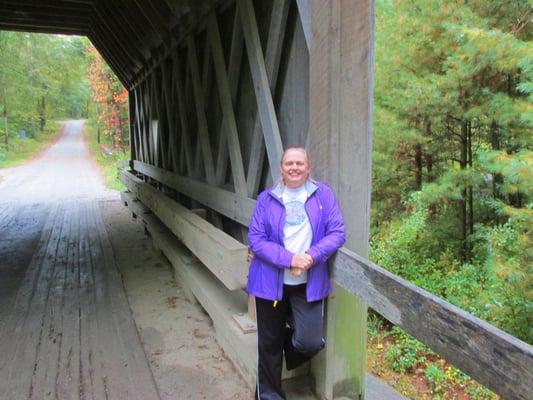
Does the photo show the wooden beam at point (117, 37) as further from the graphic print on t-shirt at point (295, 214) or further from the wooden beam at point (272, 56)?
the graphic print on t-shirt at point (295, 214)

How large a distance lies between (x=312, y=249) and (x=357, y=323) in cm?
72

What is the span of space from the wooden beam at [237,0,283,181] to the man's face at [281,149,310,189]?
802mm

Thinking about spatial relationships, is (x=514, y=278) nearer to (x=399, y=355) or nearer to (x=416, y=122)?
(x=399, y=355)

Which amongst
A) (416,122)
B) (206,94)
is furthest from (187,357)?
(416,122)

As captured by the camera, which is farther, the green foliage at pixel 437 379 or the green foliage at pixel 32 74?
the green foliage at pixel 32 74

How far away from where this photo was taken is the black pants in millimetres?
2490

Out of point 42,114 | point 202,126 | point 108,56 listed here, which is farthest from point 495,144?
point 42,114

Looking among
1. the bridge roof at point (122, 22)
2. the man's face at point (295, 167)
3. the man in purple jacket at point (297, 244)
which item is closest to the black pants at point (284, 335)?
the man in purple jacket at point (297, 244)

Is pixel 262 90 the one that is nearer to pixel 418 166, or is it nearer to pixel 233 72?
pixel 233 72

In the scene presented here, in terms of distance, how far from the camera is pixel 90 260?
630 centimetres

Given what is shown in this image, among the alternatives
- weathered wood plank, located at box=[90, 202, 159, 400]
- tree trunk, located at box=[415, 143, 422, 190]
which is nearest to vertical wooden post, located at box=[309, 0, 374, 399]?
weathered wood plank, located at box=[90, 202, 159, 400]

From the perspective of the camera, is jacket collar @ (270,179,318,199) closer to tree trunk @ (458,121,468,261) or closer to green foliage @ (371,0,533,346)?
green foliage @ (371,0,533,346)

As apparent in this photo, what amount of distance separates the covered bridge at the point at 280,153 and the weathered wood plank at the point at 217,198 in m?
0.03

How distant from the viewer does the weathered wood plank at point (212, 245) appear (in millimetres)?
3217
